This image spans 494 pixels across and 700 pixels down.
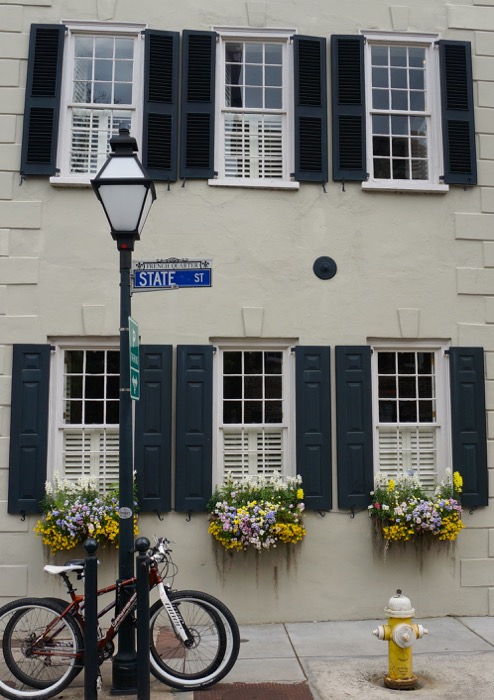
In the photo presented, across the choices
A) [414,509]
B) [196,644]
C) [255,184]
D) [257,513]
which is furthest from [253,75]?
[196,644]

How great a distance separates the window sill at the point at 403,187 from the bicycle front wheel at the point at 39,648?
18.2 ft

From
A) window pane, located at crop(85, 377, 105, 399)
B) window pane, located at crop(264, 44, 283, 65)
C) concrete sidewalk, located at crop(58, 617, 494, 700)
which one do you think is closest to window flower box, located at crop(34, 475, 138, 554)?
window pane, located at crop(85, 377, 105, 399)

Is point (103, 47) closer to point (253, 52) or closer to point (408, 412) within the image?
point (253, 52)

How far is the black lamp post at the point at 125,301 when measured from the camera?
570 cm

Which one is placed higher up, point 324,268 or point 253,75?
point 253,75

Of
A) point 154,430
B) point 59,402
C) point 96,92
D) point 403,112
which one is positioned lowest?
point 154,430

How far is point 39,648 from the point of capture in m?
5.77

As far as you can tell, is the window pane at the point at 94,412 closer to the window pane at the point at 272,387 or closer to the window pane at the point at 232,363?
the window pane at the point at 232,363

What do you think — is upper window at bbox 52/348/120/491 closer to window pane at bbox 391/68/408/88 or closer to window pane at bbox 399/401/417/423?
window pane at bbox 399/401/417/423

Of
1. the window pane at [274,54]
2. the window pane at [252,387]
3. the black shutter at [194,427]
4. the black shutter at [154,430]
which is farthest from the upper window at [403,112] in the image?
the black shutter at [154,430]

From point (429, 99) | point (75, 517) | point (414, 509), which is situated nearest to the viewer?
point (75, 517)

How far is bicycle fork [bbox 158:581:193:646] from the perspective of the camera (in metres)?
5.80

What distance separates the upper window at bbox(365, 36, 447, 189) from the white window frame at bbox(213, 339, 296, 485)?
238cm

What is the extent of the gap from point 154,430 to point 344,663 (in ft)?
9.89
